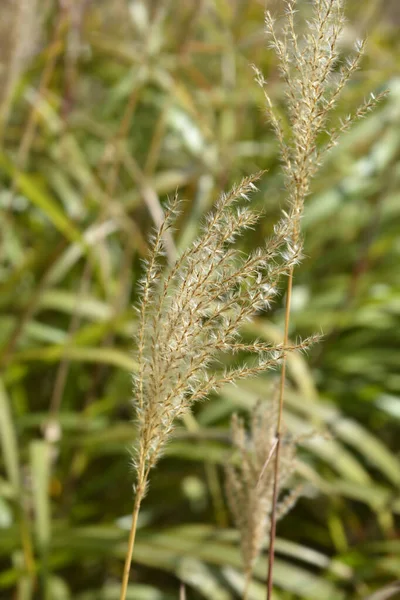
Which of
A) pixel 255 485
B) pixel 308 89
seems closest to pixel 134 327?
pixel 255 485

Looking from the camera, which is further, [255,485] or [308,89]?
[255,485]

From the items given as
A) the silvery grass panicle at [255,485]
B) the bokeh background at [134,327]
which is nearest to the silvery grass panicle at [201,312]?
the silvery grass panicle at [255,485]

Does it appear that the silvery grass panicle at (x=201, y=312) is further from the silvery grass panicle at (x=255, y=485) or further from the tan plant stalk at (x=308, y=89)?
the silvery grass panicle at (x=255, y=485)

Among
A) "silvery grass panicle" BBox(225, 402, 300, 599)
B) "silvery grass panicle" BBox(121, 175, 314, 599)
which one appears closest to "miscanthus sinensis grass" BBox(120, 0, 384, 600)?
"silvery grass panicle" BBox(121, 175, 314, 599)

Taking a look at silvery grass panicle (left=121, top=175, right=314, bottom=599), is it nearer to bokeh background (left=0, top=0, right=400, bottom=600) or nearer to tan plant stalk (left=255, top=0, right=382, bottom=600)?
tan plant stalk (left=255, top=0, right=382, bottom=600)

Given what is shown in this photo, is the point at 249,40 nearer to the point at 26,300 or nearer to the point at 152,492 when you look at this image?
the point at 26,300

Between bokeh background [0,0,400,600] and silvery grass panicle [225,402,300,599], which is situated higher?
bokeh background [0,0,400,600]

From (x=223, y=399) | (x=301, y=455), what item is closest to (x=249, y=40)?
(x=223, y=399)

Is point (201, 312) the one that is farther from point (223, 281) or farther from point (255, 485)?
point (255, 485)
